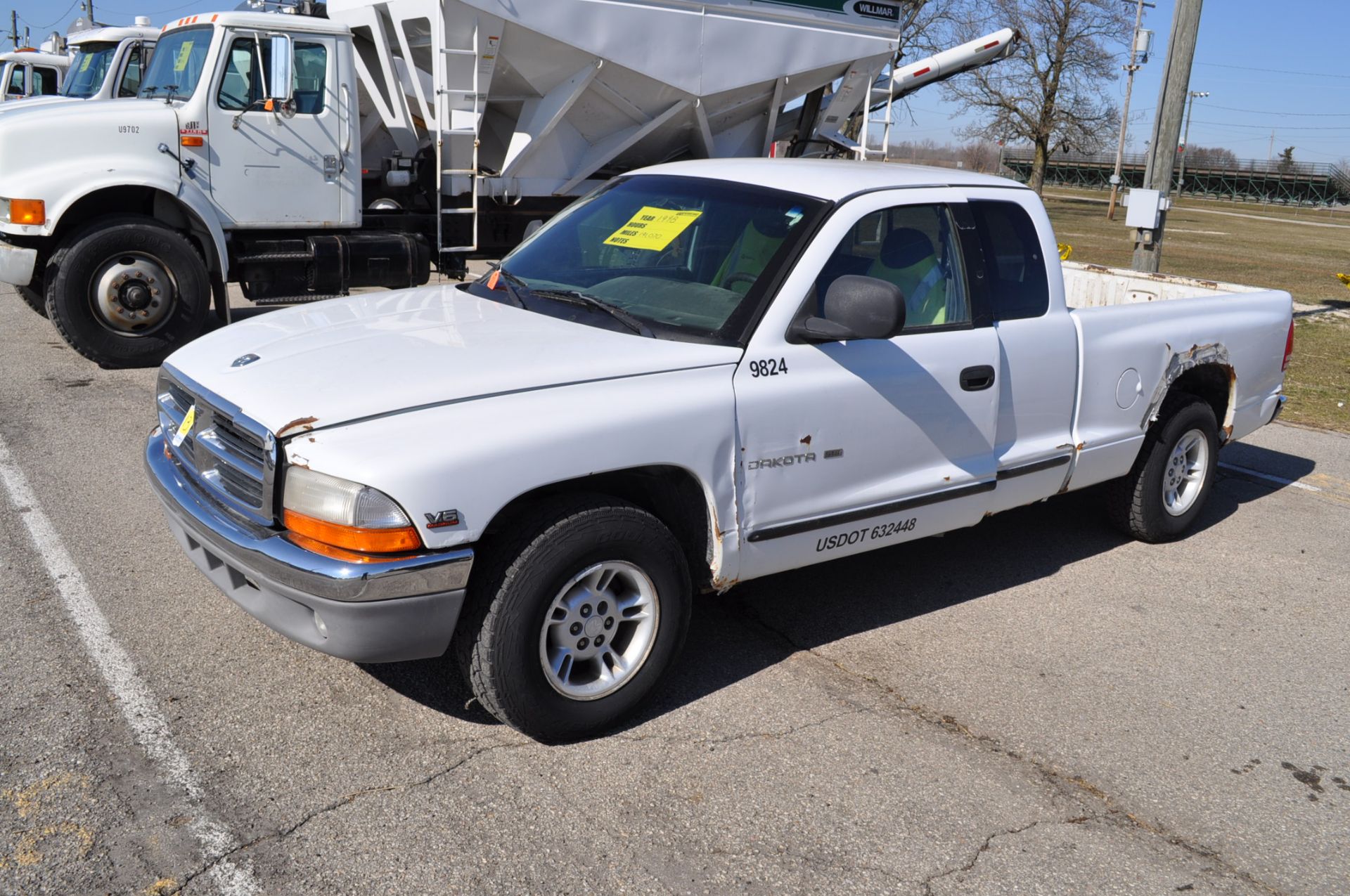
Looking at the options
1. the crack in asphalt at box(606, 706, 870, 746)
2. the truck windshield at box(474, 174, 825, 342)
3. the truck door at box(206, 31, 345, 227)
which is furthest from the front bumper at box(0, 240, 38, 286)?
the crack in asphalt at box(606, 706, 870, 746)

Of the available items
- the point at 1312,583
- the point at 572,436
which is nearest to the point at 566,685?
the point at 572,436

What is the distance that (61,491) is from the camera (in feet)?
19.0

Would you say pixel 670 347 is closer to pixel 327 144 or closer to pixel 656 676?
pixel 656 676

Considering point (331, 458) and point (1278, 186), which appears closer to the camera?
point (331, 458)

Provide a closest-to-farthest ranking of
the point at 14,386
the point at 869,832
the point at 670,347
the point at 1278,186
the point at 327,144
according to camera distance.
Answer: the point at 869,832 < the point at 670,347 < the point at 14,386 < the point at 327,144 < the point at 1278,186

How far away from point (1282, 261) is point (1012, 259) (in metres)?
Answer: 23.4

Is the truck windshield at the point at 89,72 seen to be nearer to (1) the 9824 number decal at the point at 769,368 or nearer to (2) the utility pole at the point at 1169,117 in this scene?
(1) the 9824 number decal at the point at 769,368

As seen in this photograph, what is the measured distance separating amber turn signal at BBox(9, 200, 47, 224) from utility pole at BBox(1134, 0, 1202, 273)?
10649mm

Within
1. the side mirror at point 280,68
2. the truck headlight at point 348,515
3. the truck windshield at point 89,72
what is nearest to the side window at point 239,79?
the side mirror at point 280,68

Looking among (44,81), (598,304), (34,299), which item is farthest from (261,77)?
(44,81)

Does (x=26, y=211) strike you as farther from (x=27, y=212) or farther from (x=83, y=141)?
(x=83, y=141)

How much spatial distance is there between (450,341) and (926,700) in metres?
2.15

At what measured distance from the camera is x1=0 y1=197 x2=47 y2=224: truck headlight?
27.9 ft

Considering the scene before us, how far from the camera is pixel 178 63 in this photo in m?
9.50
